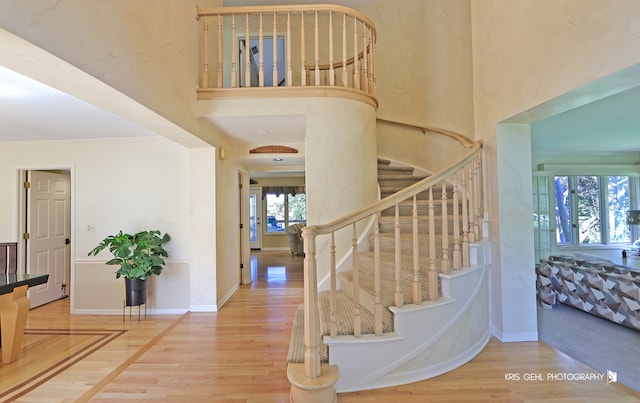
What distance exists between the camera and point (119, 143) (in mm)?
3920

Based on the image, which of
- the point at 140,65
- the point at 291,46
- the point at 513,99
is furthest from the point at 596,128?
the point at 140,65

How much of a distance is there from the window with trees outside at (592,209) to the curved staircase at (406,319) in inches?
181

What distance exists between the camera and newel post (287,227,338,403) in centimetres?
181

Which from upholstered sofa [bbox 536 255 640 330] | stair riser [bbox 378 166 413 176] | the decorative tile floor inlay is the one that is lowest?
the decorative tile floor inlay

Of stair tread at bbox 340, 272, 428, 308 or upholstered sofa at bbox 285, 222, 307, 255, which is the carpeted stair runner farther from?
upholstered sofa at bbox 285, 222, 307, 255

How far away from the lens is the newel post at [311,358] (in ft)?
5.93

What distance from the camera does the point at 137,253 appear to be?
3432 mm

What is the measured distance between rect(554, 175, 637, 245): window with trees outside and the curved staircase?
459 centimetres

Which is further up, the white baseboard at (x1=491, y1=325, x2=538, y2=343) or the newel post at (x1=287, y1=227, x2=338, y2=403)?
the newel post at (x1=287, y1=227, x2=338, y2=403)

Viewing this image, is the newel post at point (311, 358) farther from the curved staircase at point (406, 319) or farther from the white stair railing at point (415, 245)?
the curved staircase at point (406, 319)

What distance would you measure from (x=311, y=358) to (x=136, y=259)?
257 cm

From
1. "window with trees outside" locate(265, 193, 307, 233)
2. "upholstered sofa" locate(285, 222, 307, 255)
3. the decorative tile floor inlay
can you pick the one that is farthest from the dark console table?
"window with trees outside" locate(265, 193, 307, 233)

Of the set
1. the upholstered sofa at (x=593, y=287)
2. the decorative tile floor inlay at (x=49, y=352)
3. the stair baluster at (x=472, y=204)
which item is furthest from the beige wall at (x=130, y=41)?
the upholstered sofa at (x=593, y=287)

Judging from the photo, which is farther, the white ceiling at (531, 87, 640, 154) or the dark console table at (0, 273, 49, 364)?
the white ceiling at (531, 87, 640, 154)
